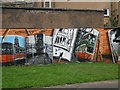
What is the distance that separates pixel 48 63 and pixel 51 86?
22.3 feet

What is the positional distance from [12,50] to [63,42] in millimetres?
3110

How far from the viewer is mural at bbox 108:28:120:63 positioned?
716 inches

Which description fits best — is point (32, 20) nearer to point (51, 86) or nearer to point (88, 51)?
point (88, 51)

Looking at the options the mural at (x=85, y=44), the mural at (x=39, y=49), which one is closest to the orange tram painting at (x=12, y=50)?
the mural at (x=39, y=49)

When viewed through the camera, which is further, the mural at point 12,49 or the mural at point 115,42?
the mural at point 115,42

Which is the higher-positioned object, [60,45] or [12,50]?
[60,45]

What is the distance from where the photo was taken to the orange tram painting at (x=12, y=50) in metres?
16.1

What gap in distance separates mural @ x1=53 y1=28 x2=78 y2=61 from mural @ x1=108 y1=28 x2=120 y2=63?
86.8 inches

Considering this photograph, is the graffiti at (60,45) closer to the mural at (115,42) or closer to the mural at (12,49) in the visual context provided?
the mural at (12,49)

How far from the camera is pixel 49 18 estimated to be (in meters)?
20.1

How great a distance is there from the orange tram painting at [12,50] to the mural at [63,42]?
6.39ft

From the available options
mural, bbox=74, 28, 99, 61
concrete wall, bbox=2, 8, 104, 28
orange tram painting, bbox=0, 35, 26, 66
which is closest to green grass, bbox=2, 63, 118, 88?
orange tram painting, bbox=0, 35, 26, 66

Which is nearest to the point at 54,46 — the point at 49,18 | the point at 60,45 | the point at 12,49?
the point at 60,45

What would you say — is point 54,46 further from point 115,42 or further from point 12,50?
point 115,42
